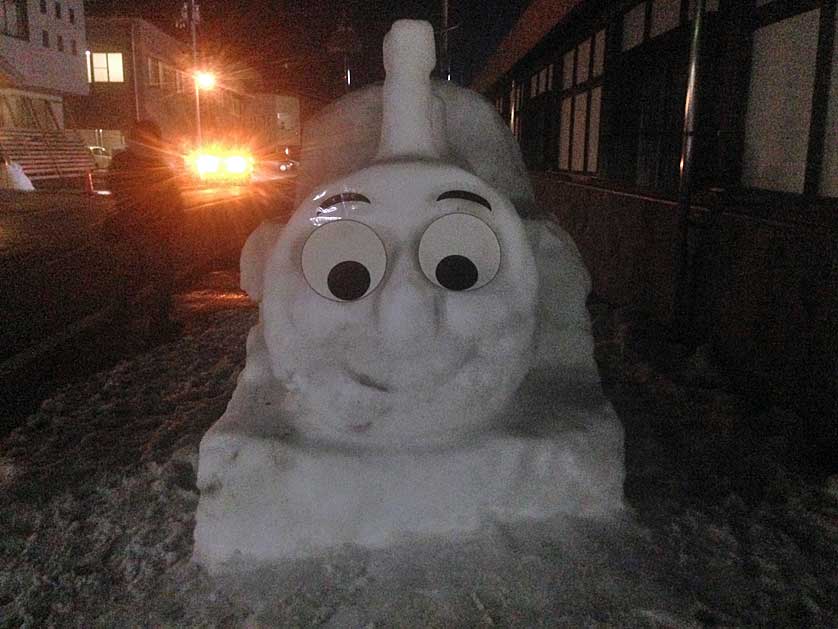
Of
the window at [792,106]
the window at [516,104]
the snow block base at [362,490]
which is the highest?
the window at [516,104]

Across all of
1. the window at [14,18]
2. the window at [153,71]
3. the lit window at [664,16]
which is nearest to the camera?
the lit window at [664,16]

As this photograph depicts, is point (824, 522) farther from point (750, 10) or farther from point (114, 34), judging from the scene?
point (114, 34)

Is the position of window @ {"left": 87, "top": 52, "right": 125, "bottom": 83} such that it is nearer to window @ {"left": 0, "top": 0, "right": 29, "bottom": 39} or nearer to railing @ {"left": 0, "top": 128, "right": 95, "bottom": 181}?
railing @ {"left": 0, "top": 128, "right": 95, "bottom": 181}

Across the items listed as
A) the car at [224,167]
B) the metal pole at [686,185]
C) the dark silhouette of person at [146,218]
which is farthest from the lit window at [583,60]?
the car at [224,167]

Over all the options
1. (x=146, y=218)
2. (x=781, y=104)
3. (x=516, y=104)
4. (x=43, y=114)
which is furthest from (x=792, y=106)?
(x=43, y=114)

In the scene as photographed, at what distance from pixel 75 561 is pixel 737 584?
7.59 ft

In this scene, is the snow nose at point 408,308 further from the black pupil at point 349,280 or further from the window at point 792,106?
the window at point 792,106

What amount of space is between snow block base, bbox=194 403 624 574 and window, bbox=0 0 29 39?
33.4 metres

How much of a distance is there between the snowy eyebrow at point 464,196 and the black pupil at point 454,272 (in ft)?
0.65

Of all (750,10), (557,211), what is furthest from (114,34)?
(750,10)

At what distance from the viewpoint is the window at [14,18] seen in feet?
97.9

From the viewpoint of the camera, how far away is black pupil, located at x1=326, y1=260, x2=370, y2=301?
236 centimetres

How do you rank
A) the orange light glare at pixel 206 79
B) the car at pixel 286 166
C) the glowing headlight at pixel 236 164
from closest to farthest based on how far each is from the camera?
1. the glowing headlight at pixel 236 164
2. the orange light glare at pixel 206 79
3. the car at pixel 286 166

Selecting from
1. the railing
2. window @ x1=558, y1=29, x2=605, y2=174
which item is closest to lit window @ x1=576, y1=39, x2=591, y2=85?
window @ x1=558, y1=29, x2=605, y2=174
